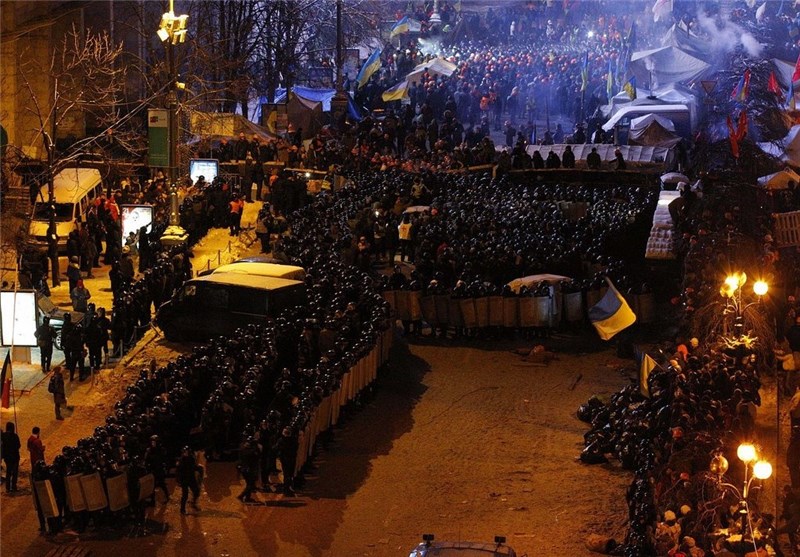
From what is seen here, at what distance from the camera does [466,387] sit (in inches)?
895

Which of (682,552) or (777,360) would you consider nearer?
(682,552)

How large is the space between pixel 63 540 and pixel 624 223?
1715 centimetres

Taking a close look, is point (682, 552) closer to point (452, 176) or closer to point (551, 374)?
point (551, 374)

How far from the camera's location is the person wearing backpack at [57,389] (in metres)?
20.7

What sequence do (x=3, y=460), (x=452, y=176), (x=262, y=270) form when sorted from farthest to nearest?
(x=452, y=176) < (x=262, y=270) < (x=3, y=460)

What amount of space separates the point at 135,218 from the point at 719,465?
18041mm

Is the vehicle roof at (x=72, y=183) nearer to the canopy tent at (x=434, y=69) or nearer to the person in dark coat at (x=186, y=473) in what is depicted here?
the canopy tent at (x=434, y=69)

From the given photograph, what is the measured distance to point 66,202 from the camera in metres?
31.5

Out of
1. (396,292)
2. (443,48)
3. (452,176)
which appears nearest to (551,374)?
(396,292)

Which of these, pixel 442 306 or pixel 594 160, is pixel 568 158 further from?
pixel 442 306

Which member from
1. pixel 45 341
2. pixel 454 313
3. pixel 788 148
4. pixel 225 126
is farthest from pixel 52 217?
pixel 788 148

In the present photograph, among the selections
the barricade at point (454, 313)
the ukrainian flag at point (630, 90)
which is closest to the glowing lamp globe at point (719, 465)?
the barricade at point (454, 313)

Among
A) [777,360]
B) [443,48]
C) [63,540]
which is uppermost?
[443,48]

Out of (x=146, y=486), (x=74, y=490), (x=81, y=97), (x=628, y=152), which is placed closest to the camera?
(x=74, y=490)
